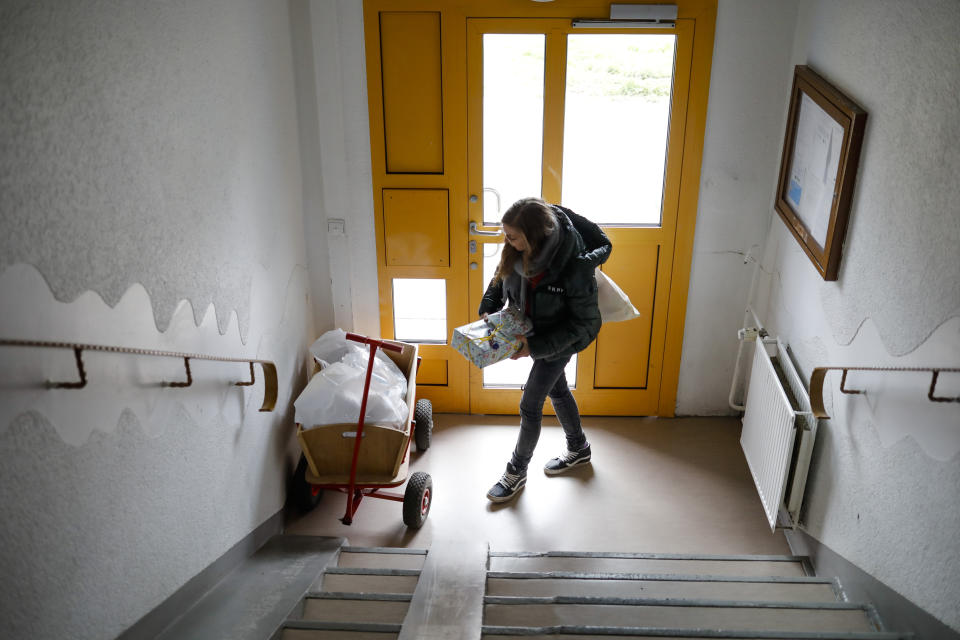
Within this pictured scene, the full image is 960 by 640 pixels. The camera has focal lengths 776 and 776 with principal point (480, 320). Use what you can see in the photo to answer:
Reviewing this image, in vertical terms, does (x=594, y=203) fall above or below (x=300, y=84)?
below

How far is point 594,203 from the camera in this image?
4461 mm

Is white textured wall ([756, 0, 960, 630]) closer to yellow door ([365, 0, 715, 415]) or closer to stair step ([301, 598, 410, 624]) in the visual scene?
yellow door ([365, 0, 715, 415])

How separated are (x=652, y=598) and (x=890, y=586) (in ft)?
2.73

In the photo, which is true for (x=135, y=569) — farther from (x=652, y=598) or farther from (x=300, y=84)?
(x=300, y=84)

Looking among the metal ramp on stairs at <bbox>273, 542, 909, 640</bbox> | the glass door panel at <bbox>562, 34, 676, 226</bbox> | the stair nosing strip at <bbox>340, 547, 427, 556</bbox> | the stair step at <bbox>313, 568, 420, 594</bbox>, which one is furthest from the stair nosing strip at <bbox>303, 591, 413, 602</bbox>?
the glass door panel at <bbox>562, 34, 676, 226</bbox>

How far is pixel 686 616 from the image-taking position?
9.39ft

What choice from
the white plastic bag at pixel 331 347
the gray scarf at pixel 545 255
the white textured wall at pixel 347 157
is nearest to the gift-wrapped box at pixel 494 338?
the gray scarf at pixel 545 255

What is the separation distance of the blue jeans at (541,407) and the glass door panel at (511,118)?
1046mm

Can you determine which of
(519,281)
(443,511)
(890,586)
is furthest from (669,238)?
(890,586)

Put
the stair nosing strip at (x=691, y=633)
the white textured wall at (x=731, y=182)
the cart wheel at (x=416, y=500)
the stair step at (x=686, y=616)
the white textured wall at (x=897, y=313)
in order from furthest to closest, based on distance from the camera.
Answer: the white textured wall at (x=731, y=182) → the cart wheel at (x=416, y=500) → the stair step at (x=686, y=616) → the stair nosing strip at (x=691, y=633) → the white textured wall at (x=897, y=313)

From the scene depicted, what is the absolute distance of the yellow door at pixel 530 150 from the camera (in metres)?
4.11

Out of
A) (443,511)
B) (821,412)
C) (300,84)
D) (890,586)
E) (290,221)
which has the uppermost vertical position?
(300,84)

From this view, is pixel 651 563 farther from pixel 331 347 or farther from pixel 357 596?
pixel 331 347

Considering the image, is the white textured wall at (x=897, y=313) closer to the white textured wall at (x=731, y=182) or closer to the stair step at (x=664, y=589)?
the stair step at (x=664, y=589)
